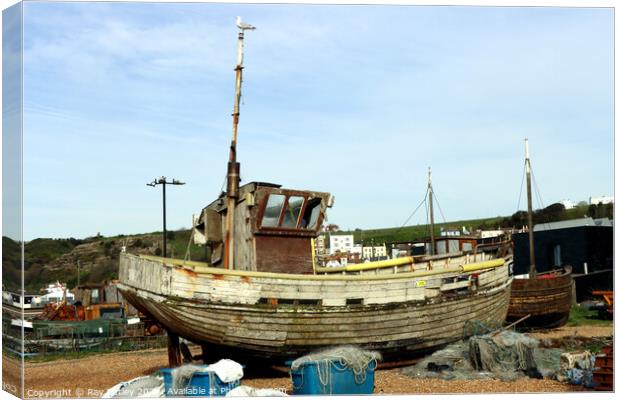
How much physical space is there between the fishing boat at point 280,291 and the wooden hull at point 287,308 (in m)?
0.02

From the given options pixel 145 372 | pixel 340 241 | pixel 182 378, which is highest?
pixel 340 241

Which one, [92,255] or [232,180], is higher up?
[232,180]

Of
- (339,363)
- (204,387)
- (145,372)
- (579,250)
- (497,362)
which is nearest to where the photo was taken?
(204,387)

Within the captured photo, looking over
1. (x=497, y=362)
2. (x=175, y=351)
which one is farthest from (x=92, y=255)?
(x=497, y=362)

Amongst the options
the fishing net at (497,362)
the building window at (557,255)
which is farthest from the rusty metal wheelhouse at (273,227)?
the building window at (557,255)

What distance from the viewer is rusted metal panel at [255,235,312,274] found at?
1838 centimetres

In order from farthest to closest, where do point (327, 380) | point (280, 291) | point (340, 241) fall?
1. point (340, 241)
2. point (280, 291)
3. point (327, 380)

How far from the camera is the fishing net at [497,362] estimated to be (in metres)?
16.9

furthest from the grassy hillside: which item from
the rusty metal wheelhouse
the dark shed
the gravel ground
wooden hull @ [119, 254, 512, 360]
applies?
wooden hull @ [119, 254, 512, 360]

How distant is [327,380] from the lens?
1446cm

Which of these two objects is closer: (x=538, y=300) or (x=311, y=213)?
(x=311, y=213)

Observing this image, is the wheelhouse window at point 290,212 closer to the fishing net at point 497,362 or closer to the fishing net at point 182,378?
the fishing net at point 497,362

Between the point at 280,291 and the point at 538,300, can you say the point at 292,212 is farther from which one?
the point at 538,300

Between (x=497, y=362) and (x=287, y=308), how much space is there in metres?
5.14
